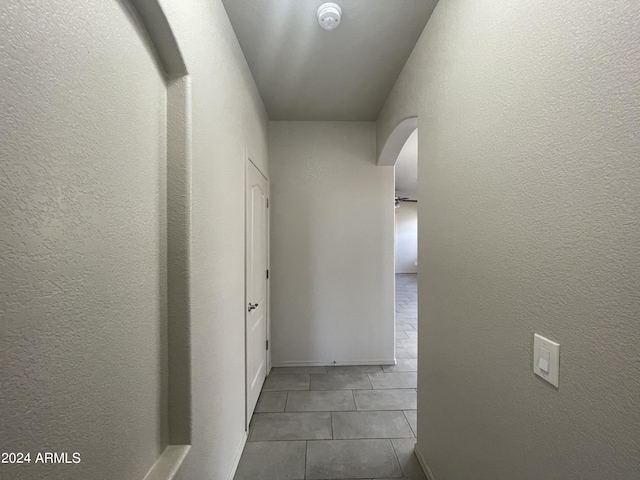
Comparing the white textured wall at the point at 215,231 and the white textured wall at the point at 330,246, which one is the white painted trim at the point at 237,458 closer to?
the white textured wall at the point at 215,231

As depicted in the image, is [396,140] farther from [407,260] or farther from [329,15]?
[407,260]

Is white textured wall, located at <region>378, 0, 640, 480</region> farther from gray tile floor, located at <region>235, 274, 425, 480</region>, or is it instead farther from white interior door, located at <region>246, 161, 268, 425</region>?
white interior door, located at <region>246, 161, 268, 425</region>

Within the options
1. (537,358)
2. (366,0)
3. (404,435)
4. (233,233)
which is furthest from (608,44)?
(404,435)

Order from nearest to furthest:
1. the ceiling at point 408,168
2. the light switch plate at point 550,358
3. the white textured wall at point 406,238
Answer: the light switch plate at point 550,358, the ceiling at point 408,168, the white textured wall at point 406,238

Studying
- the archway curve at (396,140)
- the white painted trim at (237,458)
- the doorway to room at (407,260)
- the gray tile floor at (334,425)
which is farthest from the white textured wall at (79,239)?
the doorway to room at (407,260)

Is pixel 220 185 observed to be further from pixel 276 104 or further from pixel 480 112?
pixel 276 104

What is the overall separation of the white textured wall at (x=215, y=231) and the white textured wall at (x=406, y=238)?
8.60 metres

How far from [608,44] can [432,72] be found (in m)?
1.05

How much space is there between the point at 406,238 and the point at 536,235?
945cm

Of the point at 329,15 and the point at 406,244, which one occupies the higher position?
the point at 329,15

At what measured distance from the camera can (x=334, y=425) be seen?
80.7 inches

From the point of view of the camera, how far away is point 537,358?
0.81 m

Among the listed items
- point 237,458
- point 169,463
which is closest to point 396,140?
point 169,463

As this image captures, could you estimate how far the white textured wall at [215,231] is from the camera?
1.11 metres
